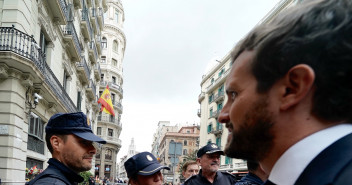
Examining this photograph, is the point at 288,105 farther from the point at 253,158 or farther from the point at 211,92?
the point at 211,92

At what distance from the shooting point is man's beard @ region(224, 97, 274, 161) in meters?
0.91

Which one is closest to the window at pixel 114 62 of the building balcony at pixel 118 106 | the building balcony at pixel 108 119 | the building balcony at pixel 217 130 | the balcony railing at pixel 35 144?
the building balcony at pixel 118 106

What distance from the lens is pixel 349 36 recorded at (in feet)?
2.71

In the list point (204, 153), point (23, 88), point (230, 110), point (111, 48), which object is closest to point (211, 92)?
point (111, 48)

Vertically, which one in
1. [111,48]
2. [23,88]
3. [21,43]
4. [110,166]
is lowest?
[110,166]

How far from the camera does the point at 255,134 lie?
93cm

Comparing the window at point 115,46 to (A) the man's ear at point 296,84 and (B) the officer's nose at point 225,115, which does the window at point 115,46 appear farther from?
(A) the man's ear at point 296,84

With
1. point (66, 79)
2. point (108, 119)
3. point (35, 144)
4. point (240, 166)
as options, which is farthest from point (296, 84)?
point (108, 119)

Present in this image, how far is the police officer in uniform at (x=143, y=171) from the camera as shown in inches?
130

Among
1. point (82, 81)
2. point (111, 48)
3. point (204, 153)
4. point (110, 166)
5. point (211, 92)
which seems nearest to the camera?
point (204, 153)

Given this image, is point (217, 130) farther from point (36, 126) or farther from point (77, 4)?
point (36, 126)

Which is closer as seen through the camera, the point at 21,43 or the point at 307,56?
the point at 307,56

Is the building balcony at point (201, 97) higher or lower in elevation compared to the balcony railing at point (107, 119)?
higher

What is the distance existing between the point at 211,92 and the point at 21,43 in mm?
32818
